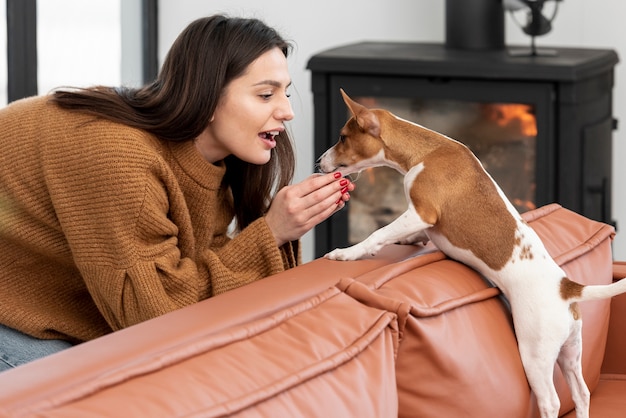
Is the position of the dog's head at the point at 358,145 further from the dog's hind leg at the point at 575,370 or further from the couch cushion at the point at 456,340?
the dog's hind leg at the point at 575,370

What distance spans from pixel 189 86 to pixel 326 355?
0.81 metres

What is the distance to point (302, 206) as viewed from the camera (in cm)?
188

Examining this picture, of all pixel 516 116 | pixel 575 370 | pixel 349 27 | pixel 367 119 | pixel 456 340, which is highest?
pixel 349 27

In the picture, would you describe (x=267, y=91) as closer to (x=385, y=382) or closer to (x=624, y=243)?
(x=385, y=382)

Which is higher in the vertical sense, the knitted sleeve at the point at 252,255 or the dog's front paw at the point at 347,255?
the dog's front paw at the point at 347,255

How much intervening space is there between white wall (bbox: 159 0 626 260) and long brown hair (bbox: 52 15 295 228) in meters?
1.80

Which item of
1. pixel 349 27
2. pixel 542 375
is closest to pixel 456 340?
pixel 542 375

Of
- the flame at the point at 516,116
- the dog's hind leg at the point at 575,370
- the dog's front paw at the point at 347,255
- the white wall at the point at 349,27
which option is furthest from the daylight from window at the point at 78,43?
the dog's hind leg at the point at 575,370

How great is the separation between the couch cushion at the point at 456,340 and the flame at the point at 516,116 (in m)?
1.57

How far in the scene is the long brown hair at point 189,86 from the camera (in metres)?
1.83

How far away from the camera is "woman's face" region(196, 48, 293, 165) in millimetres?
1891

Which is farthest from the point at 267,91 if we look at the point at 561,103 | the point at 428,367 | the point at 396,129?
the point at 561,103

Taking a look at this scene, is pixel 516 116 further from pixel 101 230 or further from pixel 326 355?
pixel 326 355

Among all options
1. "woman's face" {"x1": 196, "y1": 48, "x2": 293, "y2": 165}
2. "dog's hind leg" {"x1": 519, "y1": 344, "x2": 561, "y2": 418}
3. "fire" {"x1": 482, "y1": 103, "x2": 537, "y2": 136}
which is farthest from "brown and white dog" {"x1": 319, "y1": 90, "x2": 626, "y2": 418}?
"fire" {"x1": 482, "y1": 103, "x2": 537, "y2": 136}
